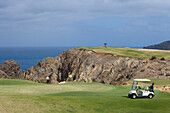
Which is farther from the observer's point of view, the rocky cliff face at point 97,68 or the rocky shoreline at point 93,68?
the rocky shoreline at point 93,68

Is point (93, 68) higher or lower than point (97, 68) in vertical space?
lower

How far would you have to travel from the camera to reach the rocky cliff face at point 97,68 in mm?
47031

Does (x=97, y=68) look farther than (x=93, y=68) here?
No

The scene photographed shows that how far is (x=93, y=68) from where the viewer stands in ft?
191

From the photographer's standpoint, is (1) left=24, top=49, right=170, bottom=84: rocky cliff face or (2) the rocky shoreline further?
(2) the rocky shoreline

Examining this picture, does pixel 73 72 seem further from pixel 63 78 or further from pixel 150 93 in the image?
pixel 150 93

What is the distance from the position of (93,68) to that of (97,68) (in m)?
1.35

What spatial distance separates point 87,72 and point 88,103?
130 ft

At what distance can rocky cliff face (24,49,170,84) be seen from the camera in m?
47.0

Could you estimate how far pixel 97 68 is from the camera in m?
57.1

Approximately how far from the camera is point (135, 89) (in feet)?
74.7

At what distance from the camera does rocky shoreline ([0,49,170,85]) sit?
47.2 meters

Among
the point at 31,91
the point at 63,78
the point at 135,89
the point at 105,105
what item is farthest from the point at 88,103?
the point at 63,78

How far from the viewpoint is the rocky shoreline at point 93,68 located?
47.2 metres
